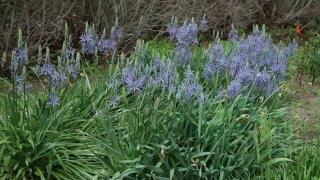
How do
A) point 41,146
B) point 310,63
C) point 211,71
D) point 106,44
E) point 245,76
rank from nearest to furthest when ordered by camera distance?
point 41,146 < point 245,76 < point 106,44 < point 211,71 < point 310,63

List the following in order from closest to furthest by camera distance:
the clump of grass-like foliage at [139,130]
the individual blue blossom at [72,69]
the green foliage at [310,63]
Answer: the clump of grass-like foliage at [139,130], the individual blue blossom at [72,69], the green foliage at [310,63]

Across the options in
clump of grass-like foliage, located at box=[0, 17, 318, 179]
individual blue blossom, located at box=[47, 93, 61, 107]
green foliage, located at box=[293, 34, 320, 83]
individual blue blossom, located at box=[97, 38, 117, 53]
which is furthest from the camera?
green foliage, located at box=[293, 34, 320, 83]

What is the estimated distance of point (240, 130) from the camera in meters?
4.40

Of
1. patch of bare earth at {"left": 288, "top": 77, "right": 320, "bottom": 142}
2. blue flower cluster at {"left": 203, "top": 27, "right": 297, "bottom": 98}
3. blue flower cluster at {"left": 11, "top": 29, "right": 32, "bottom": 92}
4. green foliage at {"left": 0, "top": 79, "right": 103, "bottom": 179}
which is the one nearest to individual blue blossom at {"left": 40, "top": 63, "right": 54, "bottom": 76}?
blue flower cluster at {"left": 11, "top": 29, "right": 32, "bottom": 92}

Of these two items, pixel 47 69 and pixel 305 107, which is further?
pixel 305 107

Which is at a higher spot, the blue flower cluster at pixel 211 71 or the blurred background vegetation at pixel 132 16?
the blue flower cluster at pixel 211 71

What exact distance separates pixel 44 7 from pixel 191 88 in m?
4.02

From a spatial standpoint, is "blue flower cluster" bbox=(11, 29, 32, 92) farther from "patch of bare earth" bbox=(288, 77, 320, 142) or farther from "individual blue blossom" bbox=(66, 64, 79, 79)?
"patch of bare earth" bbox=(288, 77, 320, 142)

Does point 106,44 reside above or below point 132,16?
above

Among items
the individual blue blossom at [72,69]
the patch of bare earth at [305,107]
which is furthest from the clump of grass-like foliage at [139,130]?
→ the patch of bare earth at [305,107]

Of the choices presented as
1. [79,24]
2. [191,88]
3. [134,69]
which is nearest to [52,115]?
[134,69]

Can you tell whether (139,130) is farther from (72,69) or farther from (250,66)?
(250,66)

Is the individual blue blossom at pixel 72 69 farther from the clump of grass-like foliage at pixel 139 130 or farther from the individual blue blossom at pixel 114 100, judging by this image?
the individual blue blossom at pixel 114 100

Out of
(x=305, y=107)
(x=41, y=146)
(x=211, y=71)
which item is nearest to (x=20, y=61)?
(x=41, y=146)
